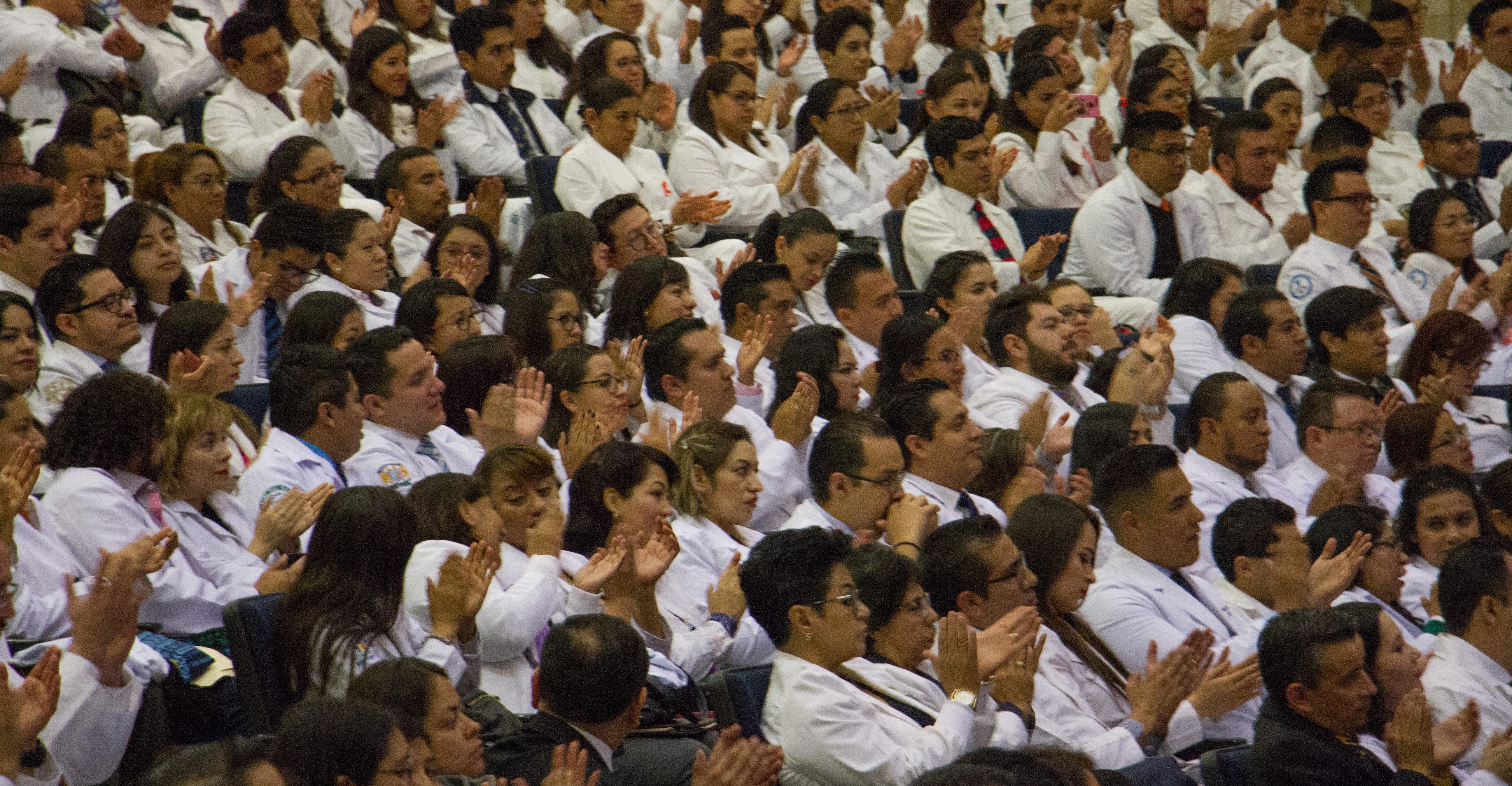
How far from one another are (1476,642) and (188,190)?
3.92 meters

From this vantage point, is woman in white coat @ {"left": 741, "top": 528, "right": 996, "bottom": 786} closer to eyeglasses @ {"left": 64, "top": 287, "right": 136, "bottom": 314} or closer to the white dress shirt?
eyeglasses @ {"left": 64, "top": 287, "right": 136, "bottom": 314}

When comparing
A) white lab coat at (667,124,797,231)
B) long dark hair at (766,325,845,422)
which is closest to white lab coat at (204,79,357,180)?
white lab coat at (667,124,797,231)

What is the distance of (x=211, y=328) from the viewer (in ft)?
13.6

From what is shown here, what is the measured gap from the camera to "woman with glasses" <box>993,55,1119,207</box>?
705cm

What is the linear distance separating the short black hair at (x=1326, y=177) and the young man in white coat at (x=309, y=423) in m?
4.22

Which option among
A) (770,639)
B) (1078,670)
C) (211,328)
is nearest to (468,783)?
(770,639)

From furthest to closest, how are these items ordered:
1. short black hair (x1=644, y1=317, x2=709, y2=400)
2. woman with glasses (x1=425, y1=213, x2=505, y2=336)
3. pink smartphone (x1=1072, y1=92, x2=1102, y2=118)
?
pink smartphone (x1=1072, y1=92, x2=1102, y2=118), woman with glasses (x1=425, y1=213, x2=505, y2=336), short black hair (x1=644, y1=317, x2=709, y2=400)

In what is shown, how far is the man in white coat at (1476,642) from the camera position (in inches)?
143

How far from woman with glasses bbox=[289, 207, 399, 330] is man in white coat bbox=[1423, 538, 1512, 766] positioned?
3085 millimetres

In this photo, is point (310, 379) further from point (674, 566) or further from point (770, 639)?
point (770, 639)

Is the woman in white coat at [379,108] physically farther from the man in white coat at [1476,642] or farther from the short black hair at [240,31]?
the man in white coat at [1476,642]

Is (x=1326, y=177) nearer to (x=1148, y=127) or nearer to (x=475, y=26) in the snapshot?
(x=1148, y=127)

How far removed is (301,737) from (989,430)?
9.31ft

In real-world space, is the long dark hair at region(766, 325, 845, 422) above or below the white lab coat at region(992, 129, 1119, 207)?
above
